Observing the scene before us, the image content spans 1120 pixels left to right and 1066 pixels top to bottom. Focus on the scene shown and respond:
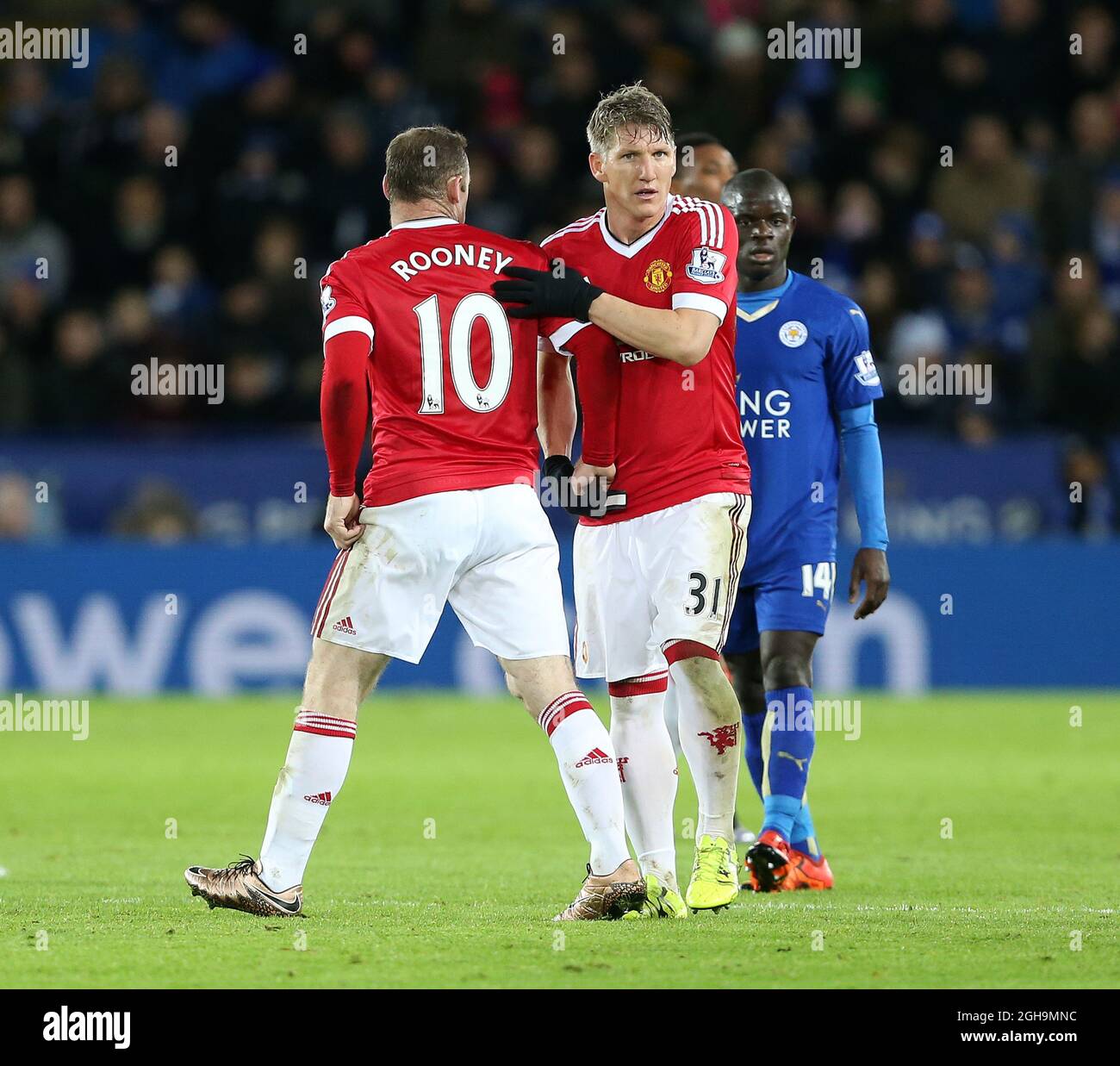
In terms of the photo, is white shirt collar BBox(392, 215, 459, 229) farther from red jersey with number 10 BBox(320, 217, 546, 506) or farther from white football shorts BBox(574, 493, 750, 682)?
white football shorts BBox(574, 493, 750, 682)

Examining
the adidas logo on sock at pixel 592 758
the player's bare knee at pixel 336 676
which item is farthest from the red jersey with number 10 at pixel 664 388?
the player's bare knee at pixel 336 676

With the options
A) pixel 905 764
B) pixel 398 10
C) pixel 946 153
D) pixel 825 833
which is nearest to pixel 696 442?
pixel 825 833

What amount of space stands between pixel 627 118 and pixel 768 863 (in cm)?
271

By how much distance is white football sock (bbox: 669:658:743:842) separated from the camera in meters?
6.54

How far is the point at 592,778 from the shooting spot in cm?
623

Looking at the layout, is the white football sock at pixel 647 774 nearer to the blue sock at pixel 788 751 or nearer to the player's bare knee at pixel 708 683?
the player's bare knee at pixel 708 683

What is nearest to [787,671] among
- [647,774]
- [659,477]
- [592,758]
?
[647,774]

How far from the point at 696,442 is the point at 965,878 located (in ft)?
7.01

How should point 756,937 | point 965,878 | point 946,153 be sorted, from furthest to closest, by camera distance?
point 946,153
point 965,878
point 756,937

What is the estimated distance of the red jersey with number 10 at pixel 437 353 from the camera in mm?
6285

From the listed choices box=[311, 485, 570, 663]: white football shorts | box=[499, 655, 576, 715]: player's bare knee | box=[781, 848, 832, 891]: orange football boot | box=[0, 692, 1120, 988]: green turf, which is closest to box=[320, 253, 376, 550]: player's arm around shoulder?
box=[311, 485, 570, 663]: white football shorts

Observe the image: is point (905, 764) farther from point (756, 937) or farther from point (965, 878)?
point (756, 937)

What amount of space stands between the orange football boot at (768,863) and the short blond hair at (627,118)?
2.56 m
